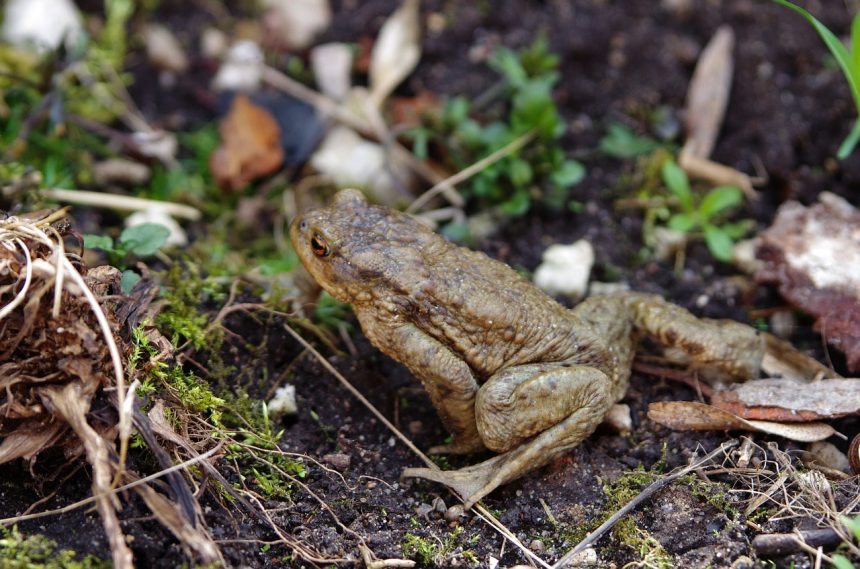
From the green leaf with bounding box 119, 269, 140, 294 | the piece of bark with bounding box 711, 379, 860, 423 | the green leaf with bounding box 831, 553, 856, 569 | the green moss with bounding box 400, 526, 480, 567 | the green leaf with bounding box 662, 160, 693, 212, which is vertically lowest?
the green moss with bounding box 400, 526, 480, 567

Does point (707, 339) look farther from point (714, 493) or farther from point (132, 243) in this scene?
point (132, 243)

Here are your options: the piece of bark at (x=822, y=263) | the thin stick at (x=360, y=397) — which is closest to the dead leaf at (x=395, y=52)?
the thin stick at (x=360, y=397)

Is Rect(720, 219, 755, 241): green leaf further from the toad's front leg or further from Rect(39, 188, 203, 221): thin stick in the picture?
Rect(39, 188, 203, 221): thin stick

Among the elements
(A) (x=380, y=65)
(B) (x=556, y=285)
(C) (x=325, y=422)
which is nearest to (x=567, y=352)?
(B) (x=556, y=285)

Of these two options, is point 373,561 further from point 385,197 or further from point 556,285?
point 385,197

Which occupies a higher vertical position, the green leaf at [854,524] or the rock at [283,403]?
Answer: the green leaf at [854,524]

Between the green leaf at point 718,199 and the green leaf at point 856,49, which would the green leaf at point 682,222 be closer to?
the green leaf at point 718,199

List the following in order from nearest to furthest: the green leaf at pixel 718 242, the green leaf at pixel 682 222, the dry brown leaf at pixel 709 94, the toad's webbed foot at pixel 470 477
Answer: the toad's webbed foot at pixel 470 477
the green leaf at pixel 718 242
the green leaf at pixel 682 222
the dry brown leaf at pixel 709 94

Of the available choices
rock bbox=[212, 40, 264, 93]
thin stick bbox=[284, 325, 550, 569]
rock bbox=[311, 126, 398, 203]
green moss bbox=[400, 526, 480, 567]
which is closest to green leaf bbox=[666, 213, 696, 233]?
rock bbox=[311, 126, 398, 203]
